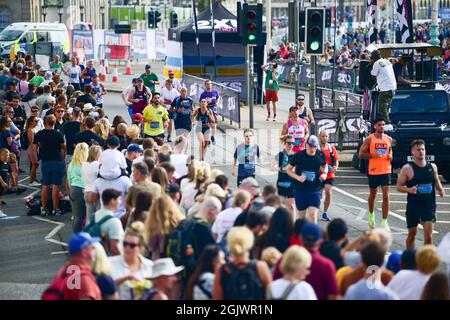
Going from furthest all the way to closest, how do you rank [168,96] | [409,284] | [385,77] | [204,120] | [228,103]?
[228,103] < [168,96] < [204,120] < [385,77] < [409,284]

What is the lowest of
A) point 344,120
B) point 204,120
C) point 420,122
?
point 344,120

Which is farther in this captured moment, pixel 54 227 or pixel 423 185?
pixel 54 227

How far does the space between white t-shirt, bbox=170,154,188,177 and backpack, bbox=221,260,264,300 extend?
7.17 m

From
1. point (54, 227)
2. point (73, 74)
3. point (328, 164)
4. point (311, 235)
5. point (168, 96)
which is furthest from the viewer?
point (73, 74)

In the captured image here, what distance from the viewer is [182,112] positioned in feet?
92.4

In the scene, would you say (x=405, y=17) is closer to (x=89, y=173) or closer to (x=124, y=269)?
(x=89, y=173)

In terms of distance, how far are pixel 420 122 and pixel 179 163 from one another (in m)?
8.43

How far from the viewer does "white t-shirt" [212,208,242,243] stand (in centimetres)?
1324

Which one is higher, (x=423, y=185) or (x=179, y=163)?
(x=179, y=163)

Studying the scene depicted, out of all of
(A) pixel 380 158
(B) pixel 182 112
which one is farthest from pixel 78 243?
(B) pixel 182 112

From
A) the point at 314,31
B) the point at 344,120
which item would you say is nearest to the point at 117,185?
the point at 314,31

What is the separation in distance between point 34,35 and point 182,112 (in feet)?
102

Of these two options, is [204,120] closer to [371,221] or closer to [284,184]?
[284,184]

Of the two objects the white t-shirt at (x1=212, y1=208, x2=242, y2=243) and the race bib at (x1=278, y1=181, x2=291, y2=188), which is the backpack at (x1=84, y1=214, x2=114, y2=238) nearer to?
the white t-shirt at (x1=212, y1=208, x2=242, y2=243)
